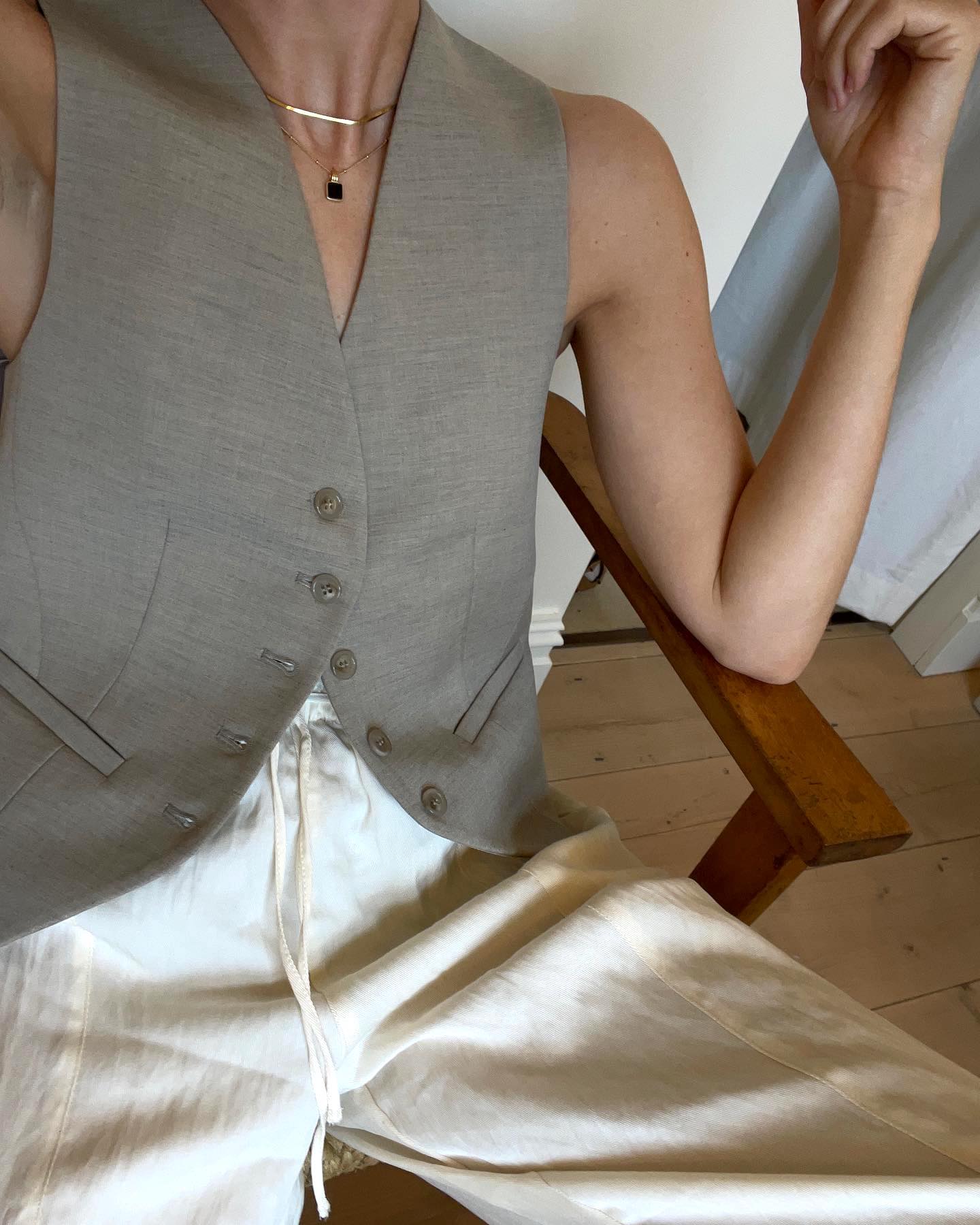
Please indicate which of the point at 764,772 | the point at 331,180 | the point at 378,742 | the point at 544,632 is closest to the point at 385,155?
the point at 331,180

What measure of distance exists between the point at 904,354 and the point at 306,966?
68.6 inches

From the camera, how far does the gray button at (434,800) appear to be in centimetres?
74

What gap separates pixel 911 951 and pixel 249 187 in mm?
1534

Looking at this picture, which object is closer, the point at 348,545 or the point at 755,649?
the point at 348,545

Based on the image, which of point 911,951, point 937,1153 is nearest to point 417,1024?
point 937,1153

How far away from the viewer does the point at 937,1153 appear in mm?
568

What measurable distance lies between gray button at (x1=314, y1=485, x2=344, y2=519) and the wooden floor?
1.06m

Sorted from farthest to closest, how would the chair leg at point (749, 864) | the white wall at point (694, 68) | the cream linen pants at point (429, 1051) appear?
the white wall at point (694, 68), the chair leg at point (749, 864), the cream linen pants at point (429, 1051)

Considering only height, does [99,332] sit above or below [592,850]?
above

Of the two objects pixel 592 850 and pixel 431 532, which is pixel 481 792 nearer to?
pixel 592 850

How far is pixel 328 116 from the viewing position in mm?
696

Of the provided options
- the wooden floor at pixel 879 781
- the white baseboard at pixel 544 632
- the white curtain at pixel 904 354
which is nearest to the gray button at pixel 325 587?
the white baseboard at pixel 544 632

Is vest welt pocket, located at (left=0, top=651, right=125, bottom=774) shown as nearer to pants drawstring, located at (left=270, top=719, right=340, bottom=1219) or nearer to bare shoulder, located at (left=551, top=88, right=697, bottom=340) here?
pants drawstring, located at (left=270, top=719, right=340, bottom=1219)

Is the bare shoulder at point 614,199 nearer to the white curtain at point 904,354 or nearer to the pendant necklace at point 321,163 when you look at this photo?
the pendant necklace at point 321,163
